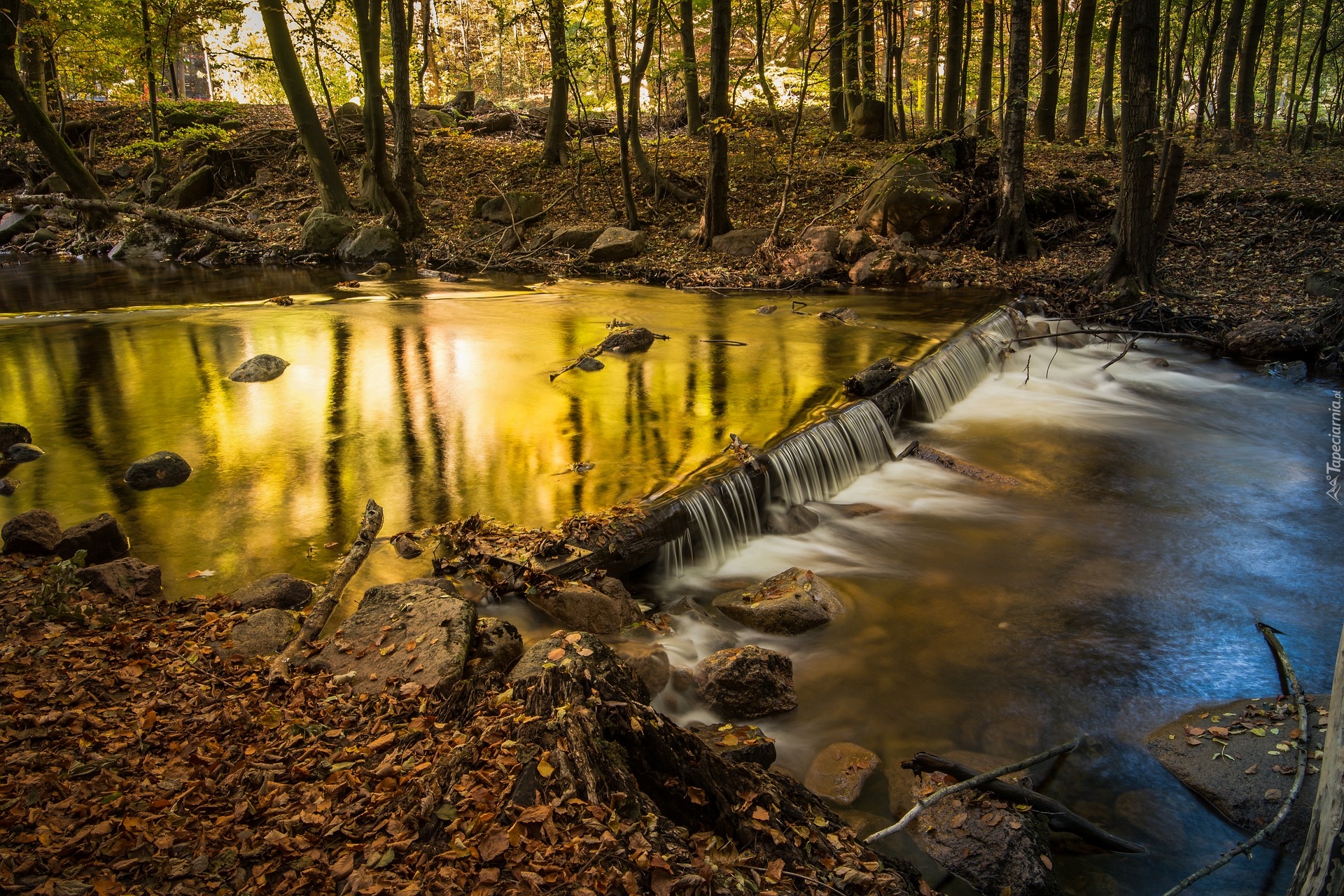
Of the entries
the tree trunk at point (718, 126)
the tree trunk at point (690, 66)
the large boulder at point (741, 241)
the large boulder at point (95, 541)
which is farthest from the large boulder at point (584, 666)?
the tree trunk at point (690, 66)

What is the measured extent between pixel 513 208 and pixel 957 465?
53.2ft

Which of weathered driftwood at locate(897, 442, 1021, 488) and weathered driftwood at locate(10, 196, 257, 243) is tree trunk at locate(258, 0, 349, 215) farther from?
weathered driftwood at locate(897, 442, 1021, 488)

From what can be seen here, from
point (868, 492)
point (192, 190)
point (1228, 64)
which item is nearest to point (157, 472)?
point (868, 492)

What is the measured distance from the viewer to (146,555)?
5539mm

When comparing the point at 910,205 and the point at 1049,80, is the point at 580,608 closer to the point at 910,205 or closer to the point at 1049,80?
the point at 910,205

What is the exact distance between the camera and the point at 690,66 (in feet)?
59.0

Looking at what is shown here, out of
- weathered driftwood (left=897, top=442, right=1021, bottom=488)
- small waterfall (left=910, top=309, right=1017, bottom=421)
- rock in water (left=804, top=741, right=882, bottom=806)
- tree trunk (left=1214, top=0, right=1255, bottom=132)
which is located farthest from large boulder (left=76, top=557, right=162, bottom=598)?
tree trunk (left=1214, top=0, right=1255, bottom=132)

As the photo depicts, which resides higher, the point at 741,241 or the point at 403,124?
the point at 403,124

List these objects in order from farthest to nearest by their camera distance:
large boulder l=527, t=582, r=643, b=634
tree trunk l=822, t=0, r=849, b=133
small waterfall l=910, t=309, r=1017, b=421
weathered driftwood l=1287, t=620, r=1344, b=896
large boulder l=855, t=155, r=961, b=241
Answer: tree trunk l=822, t=0, r=849, b=133 → large boulder l=855, t=155, r=961, b=241 → small waterfall l=910, t=309, r=1017, b=421 → large boulder l=527, t=582, r=643, b=634 → weathered driftwood l=1287, t=620, r=1344, b=896

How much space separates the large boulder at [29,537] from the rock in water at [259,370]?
4.81m

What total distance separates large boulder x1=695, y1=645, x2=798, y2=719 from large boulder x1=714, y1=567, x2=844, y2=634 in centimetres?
80

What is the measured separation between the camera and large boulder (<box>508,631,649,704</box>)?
133 inches

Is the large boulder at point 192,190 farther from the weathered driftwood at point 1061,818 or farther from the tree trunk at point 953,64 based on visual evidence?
the weathered driftwood at point 1061,818

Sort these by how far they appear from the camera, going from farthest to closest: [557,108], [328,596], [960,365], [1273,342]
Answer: [557,108] → [1273,342] → [960,365] → [328,596]
